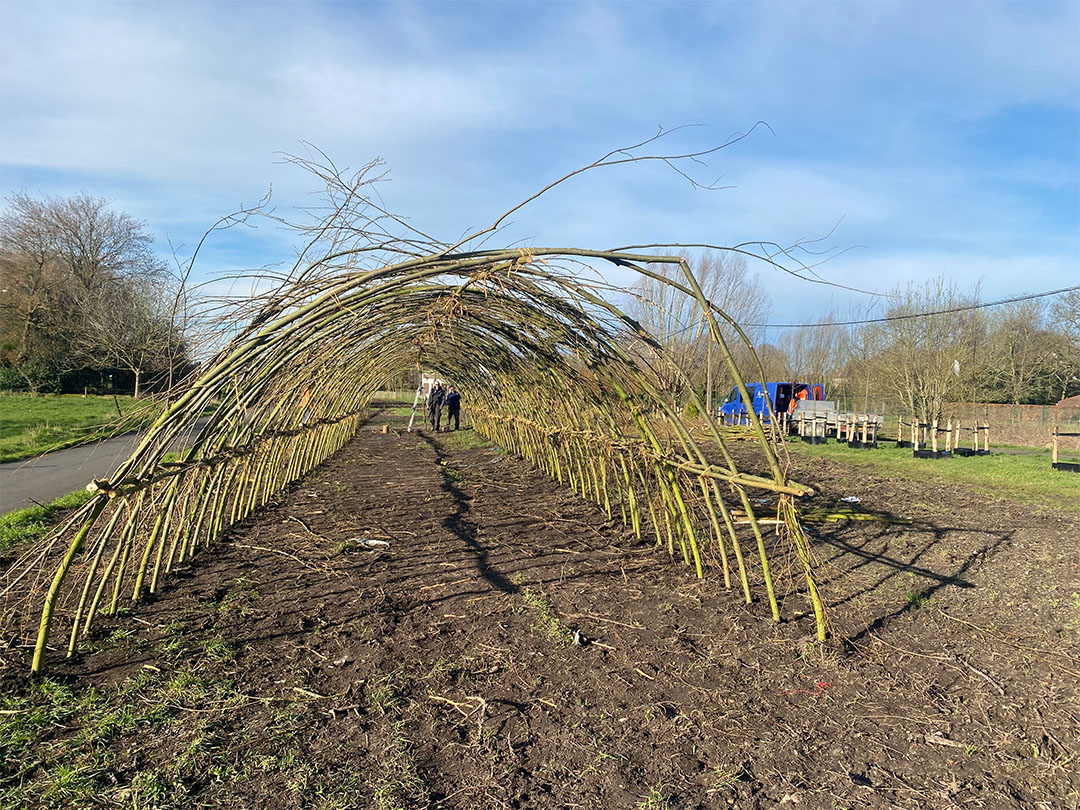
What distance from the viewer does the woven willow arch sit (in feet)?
14.5

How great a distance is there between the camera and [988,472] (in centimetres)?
1491

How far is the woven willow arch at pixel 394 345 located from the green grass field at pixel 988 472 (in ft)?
22.7

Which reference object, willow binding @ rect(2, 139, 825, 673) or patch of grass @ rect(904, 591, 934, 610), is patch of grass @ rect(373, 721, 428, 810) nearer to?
willow binding @ rect(2, 139, 825, 673)

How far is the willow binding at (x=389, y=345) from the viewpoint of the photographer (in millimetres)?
4430

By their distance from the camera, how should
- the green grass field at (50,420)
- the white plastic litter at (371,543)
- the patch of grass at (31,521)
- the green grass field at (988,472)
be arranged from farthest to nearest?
the green grass field at (988,472) → the white plastic litter at (371,543) → the patch of grass at (31,521) → the green grass field at (50,420)

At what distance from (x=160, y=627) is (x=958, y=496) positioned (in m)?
11.4

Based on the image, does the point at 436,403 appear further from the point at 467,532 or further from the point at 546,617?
the point at 546,617

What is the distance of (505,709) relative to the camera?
3.71 meters

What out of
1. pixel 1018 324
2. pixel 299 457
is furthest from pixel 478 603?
pixel 1018 324

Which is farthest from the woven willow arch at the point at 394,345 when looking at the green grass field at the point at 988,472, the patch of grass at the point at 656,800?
the green grass field at the point at 988,472

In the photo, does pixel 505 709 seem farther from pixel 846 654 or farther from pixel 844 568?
pixel 844 568

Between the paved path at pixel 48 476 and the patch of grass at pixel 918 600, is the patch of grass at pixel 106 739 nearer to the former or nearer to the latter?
the paved path at pixel 48 476

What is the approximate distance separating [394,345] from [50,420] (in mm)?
13191

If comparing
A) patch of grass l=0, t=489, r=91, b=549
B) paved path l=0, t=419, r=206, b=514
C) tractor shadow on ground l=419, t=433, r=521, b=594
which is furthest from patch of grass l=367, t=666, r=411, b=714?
paved path l=0, t=419, r=206, b=514
